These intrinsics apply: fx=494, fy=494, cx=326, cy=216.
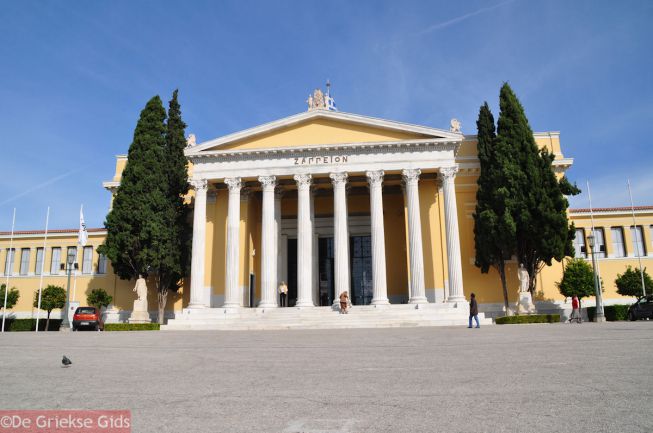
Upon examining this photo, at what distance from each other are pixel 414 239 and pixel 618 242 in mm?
16191

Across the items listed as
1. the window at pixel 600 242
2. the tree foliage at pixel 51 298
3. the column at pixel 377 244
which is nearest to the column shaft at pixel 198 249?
the column at pixel 377 244

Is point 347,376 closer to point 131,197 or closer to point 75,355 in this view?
point 75,355

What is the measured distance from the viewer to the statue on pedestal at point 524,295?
27013 millimetres

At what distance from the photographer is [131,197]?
1198 inches

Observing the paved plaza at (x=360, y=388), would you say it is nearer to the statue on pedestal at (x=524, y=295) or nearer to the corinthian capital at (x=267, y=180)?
the statue on pedestal at (x=524, y=295)

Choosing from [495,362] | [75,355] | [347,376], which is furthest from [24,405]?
[495,362]

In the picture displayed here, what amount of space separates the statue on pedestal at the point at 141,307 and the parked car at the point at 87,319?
2.05 metres

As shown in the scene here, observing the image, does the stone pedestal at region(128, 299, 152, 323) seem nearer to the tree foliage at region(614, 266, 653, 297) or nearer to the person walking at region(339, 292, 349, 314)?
the person walking at region(339, 292, 349, 314)

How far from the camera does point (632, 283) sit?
30484mm

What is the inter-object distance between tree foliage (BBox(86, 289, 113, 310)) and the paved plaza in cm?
2349

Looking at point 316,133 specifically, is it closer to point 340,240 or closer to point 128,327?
point 340,240

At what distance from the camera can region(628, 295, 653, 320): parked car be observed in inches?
1047

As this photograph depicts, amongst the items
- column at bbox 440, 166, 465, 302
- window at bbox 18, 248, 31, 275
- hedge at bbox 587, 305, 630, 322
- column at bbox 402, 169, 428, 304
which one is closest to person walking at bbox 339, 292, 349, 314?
column at bbox 402, 169, 428, 304

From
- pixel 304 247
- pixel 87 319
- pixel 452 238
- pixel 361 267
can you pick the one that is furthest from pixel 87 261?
pixel 452 238
